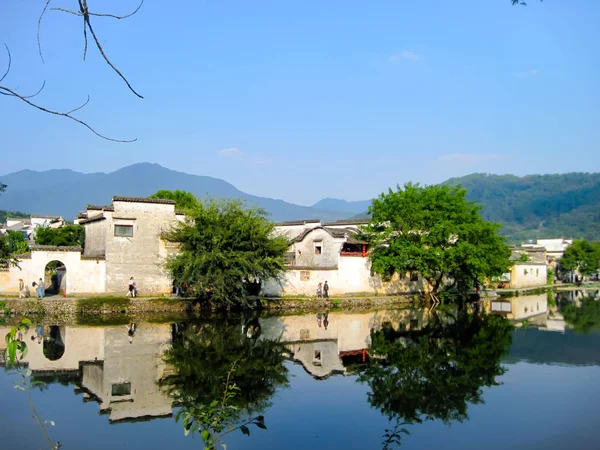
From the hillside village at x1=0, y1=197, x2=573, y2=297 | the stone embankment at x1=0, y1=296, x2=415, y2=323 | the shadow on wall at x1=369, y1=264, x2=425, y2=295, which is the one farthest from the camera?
the shadow on wall at x1=369, y1=264, x2=425, y2=295

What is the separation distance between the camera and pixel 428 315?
2916 centimetres

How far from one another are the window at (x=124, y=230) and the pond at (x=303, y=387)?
679cm

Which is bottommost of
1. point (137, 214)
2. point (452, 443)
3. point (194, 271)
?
point (452, 443)

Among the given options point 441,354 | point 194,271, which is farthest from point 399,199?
point 441,354

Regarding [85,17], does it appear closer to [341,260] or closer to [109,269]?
[109,269]

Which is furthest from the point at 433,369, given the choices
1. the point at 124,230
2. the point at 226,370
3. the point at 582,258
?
the point at 582,258

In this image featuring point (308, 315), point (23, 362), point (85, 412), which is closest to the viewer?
point (85, 412)

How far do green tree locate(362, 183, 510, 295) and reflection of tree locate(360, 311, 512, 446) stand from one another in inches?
306

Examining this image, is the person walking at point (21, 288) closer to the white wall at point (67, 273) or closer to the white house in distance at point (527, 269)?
the white wall at point (67, 273)

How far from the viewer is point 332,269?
33.5m

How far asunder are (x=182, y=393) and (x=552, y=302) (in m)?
33.4

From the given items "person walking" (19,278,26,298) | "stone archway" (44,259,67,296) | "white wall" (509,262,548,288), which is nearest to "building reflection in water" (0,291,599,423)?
"person walking" (19,278,26,298)

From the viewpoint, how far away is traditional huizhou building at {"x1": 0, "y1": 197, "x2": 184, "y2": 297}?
2609 cm

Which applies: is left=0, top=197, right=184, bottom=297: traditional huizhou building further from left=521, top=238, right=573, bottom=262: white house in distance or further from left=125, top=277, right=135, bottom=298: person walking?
left=521, top=238, right=573, bottom=262: white house in distance
